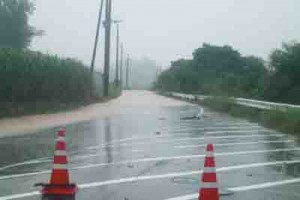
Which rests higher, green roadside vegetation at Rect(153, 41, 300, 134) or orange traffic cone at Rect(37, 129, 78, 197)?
green roadside vegetation at Rect(153, 41, 300, 134)

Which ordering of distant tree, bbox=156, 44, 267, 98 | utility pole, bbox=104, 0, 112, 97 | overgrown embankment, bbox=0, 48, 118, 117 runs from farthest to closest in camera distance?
distant tree, bbox=156, 44, 267, 98, utility pole, bbox=104, 0, 112, 97, overgrown embankment, bbox=0, 48, 118, 117

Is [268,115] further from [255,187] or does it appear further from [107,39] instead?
[107,39]

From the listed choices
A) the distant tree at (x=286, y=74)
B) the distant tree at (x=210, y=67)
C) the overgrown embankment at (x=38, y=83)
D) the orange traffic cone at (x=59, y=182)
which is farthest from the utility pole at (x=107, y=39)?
the orange traffic cone at (x=59, y=182)

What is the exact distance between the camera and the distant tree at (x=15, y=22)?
43188 mm

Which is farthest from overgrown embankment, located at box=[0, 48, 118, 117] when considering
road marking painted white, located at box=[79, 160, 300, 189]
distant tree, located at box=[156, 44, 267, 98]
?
distant tree, located at box=[156, 44, 267, 98]

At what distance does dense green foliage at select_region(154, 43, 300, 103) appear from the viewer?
34.1m

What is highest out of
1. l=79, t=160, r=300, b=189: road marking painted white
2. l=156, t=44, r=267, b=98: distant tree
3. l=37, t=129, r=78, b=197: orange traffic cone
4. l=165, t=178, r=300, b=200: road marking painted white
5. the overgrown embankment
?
l=156, t=44, r=267, b=98: distant tree

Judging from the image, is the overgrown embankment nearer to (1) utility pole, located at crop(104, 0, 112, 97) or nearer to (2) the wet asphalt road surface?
A: (2) the wet asphalt road surface

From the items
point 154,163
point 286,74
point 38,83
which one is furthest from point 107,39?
point 154,163

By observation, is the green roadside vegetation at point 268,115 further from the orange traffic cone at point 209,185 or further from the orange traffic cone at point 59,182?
the orange traffic cone at point 209,185

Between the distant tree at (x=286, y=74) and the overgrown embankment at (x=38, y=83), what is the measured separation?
1306 centimetres

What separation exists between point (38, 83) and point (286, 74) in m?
15.9

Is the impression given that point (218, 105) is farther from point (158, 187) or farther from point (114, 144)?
point (158, 187)

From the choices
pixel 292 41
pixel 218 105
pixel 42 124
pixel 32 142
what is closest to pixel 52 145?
pixel 32 142
